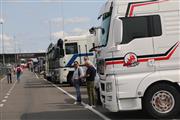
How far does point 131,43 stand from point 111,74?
0.96 m

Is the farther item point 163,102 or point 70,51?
point 70,51

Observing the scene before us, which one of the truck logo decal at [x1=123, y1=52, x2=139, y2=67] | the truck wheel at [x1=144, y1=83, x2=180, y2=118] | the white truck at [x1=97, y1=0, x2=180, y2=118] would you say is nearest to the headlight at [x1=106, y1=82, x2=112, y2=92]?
the white truck at [x1=97, y1=0, x2=180, y2=118]

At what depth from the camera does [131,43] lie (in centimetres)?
1248

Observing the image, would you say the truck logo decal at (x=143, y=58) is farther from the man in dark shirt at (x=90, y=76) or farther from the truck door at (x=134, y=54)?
the man in dark shirt at (x=90, y=76)

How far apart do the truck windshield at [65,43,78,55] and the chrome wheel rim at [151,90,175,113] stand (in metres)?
18.9

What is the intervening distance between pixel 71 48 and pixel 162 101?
1922 cm

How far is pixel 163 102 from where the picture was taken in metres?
12.5

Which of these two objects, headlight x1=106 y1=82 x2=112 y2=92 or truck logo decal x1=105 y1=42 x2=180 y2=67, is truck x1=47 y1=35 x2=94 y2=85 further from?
truck logo decal x1=105 y1=42 x2=180 y2=67

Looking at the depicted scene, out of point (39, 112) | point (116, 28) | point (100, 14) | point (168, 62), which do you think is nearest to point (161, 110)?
point (168, 62)

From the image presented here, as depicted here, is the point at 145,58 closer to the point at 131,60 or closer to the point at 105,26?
the point at 131,60

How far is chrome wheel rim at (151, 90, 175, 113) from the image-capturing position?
12500 mm

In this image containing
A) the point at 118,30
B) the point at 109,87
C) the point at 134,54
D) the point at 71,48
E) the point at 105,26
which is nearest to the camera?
the point at 118,30

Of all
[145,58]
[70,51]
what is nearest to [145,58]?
[145,58]

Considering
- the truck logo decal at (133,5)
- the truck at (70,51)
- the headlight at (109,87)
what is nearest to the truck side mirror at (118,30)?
the truck logo decal at (133,5)
